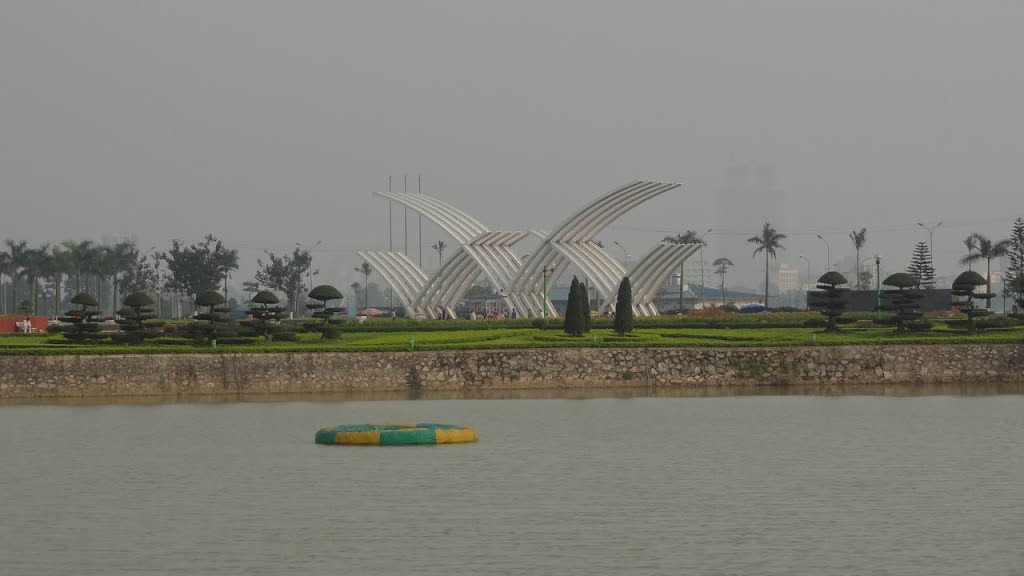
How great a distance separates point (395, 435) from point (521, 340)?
2164cm

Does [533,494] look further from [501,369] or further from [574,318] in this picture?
[574,318]

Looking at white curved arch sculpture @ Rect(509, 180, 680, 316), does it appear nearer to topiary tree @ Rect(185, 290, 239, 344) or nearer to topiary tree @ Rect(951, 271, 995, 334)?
topiary tree @ Rect(951, 271, 995, 334)

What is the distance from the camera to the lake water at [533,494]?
23859 millimetres

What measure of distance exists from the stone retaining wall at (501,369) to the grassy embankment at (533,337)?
575 millimetres

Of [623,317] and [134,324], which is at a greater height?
[623,317]

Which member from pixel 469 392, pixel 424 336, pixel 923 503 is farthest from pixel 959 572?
pixel 424 336

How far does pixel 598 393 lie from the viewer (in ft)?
179

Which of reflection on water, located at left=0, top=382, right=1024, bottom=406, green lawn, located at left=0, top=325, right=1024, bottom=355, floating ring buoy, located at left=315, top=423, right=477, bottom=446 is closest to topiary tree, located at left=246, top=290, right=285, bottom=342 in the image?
green lawn, located at left=0, top=325, right=1024, bottom=355

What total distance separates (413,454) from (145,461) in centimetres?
622

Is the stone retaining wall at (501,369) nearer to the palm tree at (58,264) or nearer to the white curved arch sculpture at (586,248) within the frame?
the white curved arch sculpture at (586,248)

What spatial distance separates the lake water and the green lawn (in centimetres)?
799

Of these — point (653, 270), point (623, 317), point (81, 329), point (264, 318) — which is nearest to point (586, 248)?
point (653, 270)

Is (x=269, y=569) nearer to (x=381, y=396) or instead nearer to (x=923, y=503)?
(x=923, y=503)

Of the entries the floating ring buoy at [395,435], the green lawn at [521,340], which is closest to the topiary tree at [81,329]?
the green lawn at [521,340]
